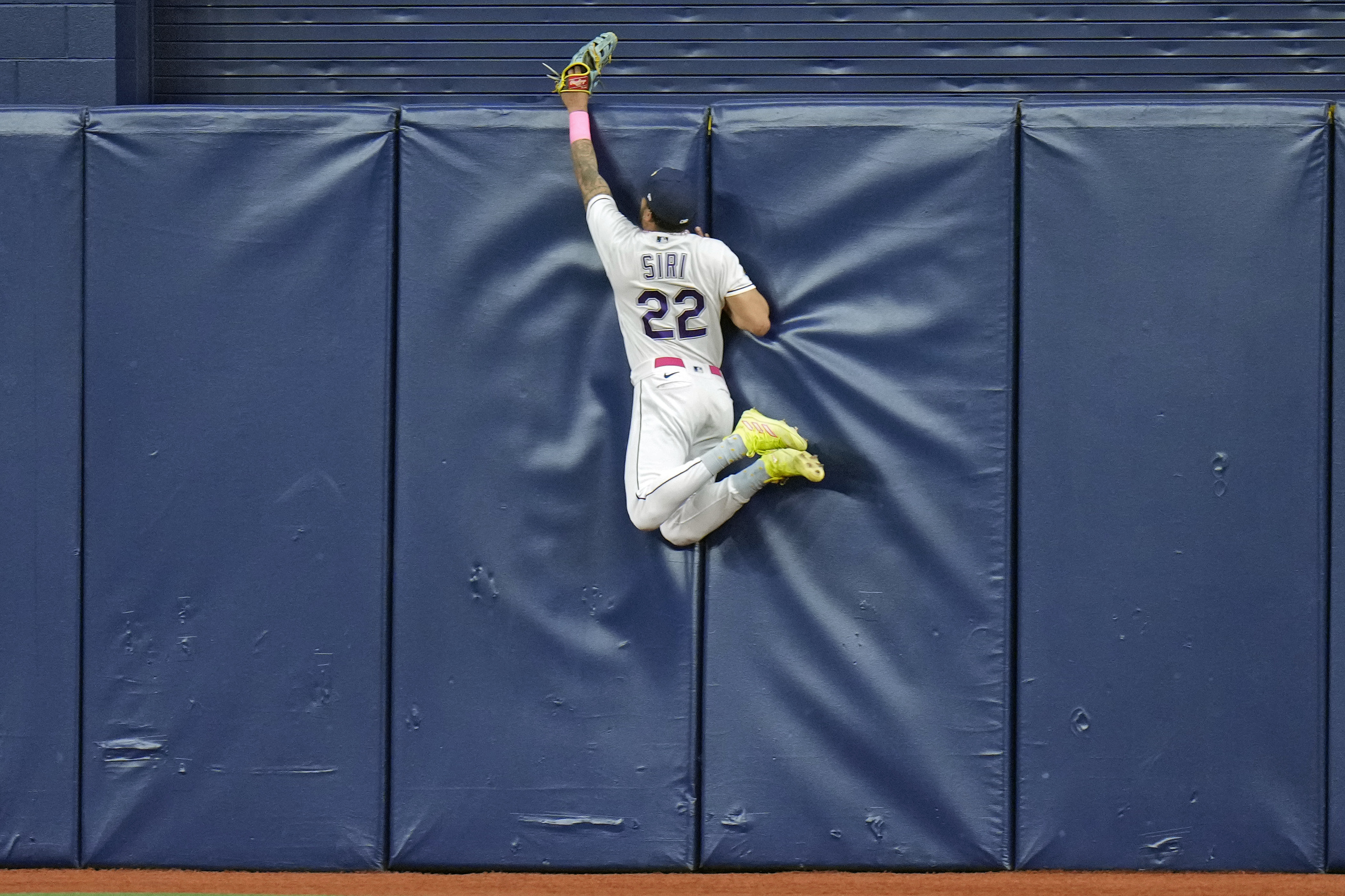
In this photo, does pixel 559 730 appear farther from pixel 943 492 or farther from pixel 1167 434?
pixel 1167 434

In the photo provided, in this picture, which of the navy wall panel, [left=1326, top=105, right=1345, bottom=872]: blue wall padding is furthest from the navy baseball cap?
[left=1326, top=105, right=1345, bottom=872]: blue wall padding

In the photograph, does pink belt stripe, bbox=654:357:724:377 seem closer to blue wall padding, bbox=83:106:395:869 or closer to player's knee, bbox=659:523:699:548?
player's knee, bbox=659:523:699:548

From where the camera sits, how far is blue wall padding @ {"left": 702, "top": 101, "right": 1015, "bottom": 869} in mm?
4898

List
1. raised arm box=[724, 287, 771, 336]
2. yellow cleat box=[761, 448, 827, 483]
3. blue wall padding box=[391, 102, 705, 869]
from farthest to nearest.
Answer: blue wall padding box=[391, 102, 705, 869], raised arm box=[724, 287, 771, 336], yellow cleat box=[761, 448, 827, 483]

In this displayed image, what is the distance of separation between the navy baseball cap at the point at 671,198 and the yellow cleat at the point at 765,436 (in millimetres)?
820

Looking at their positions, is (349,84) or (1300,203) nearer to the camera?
(1300,203)

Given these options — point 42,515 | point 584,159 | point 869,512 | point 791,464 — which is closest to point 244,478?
point 42,515

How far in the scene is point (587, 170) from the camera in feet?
15.9

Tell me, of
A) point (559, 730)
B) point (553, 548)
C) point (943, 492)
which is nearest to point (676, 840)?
point (559, 730)

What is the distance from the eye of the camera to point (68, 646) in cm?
503

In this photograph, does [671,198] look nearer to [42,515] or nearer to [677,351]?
[677,351]

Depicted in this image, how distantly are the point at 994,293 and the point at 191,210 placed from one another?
3254 millimetres

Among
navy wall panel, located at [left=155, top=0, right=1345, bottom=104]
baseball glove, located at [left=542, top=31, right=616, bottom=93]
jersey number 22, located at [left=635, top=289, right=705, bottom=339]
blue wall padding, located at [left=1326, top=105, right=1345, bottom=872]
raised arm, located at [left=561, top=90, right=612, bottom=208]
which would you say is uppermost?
navy wall panel, located at [left=155, top=0, right=1345, bottom=104]

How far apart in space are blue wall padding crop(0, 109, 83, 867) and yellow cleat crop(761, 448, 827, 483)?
2823 mm
